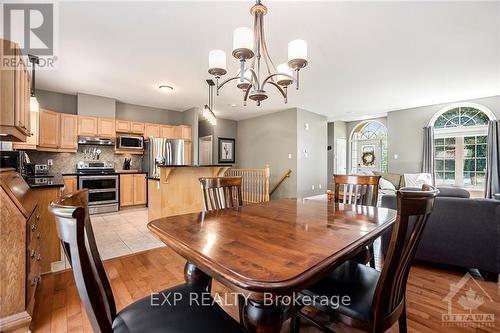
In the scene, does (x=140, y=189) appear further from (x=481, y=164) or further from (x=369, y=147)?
(x=481, y=164)

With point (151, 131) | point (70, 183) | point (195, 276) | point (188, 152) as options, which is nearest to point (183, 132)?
point (188, 152)

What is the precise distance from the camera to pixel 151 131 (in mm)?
5887

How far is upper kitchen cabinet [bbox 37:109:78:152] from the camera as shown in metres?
4.35

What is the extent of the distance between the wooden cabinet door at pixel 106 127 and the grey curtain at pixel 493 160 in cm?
859

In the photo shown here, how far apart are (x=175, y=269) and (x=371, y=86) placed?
4.70m

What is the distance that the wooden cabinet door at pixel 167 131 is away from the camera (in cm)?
610

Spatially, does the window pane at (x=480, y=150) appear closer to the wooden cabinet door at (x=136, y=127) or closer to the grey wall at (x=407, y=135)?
the grey wall at (x=407, y=135)

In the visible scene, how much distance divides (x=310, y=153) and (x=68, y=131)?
593cm

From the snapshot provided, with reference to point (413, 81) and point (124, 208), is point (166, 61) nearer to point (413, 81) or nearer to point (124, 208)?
point (124, 208)

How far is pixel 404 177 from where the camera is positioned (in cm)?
591

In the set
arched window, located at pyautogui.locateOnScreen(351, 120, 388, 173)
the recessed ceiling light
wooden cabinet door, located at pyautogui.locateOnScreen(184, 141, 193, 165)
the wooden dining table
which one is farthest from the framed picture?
the wooden dining table

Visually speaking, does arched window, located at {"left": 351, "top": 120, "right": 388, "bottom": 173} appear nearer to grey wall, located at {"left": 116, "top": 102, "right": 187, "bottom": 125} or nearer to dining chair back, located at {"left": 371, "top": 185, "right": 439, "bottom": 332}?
grey wall, located at {"left": 116, "top": 102, "right": 187, "bottom": 125}

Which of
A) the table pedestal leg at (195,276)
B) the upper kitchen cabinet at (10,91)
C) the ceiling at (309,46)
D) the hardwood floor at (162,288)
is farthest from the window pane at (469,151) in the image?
the upper kitchen cabinet at (10,91)

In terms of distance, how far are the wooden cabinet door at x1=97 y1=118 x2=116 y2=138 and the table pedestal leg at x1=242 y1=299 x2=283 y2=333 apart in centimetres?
556
